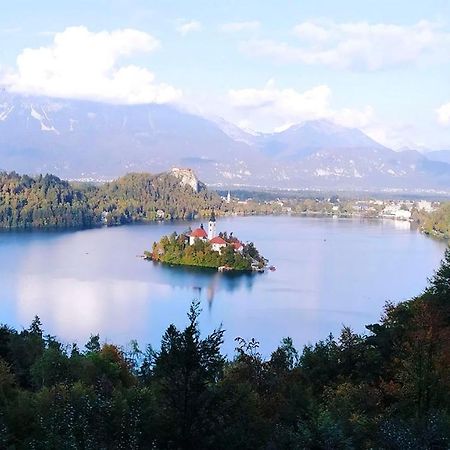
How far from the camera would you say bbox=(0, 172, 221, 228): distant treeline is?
38125mm

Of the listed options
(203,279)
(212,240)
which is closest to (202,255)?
(212,240)

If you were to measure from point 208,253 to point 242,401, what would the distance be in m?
19.5

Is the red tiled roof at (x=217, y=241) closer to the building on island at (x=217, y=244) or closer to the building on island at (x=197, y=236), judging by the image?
the building on island at (x=217, y=244)

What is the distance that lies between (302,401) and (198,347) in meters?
1.58

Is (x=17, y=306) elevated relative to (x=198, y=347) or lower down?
lower down

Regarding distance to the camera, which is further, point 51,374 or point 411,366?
point 51,374

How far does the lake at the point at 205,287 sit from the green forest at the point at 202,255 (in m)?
0.91

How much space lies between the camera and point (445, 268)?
8.45m

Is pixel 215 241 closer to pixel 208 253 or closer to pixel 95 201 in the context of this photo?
pixel 208 253

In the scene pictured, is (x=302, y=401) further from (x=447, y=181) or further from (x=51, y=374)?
(x=447, y=181)

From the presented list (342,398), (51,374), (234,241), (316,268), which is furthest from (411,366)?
(234,241)

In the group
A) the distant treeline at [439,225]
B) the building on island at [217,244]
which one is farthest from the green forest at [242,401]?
the distant treeline at [439,225]

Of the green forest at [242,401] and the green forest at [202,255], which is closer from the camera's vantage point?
the green forest at [242,401]

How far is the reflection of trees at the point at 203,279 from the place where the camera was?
63.2 feet
